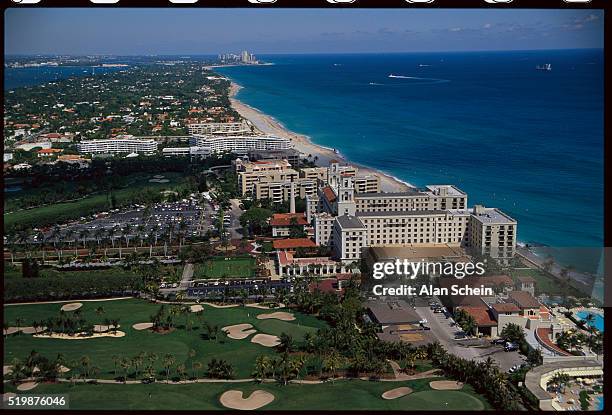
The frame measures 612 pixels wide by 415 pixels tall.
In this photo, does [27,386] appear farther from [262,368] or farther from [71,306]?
[71,306]

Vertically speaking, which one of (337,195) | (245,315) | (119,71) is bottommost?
(245,315)

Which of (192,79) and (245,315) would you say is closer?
(245,315)

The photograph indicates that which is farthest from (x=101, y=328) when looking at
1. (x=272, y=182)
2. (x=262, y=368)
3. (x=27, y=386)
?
(x=272, y=182)

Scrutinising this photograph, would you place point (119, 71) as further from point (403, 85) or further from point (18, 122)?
point (403, 85)

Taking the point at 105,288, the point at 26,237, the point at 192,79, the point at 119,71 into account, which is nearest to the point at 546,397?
the point at 105,288

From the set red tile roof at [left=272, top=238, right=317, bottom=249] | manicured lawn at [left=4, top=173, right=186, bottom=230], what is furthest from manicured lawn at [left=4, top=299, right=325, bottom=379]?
manicured lawn at [left=4, top=173, right=186, bottom=230]

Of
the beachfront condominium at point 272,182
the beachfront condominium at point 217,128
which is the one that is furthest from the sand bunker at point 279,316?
the beachfront condominium at point 217,128
